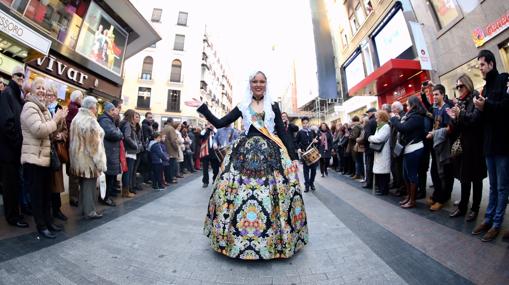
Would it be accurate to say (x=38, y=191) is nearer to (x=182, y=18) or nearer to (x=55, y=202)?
(x=55, y=202)

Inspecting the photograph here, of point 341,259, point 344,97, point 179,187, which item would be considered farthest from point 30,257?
point 344,97

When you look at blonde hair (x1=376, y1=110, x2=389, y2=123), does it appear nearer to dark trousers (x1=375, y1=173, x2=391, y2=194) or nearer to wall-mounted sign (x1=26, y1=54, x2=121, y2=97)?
dark trousers (x1=375, y1=173, x2=391, y2=194)

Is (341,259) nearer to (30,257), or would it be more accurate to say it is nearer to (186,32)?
(30,257)

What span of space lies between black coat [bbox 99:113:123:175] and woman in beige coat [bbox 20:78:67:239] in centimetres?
132

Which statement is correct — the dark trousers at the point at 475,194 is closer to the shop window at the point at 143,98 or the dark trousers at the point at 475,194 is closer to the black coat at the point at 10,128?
the black coat at the point at 10,128

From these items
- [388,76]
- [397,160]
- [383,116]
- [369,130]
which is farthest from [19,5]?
[388,76]

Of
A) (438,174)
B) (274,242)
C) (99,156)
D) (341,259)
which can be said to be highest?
(99,156)

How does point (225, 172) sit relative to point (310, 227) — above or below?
above

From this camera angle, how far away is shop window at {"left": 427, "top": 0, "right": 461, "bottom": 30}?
352 inches

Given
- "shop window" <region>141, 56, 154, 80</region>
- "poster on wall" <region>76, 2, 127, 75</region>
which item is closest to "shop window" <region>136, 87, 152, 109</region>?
"shop window" <region>141, 56, 154, 80</region>

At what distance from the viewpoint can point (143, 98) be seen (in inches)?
1049

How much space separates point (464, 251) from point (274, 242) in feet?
6.42

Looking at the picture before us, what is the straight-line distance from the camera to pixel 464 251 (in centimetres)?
232

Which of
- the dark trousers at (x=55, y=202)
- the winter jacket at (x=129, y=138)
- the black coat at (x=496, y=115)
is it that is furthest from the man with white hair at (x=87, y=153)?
the black coat at (x=496, y=115)
